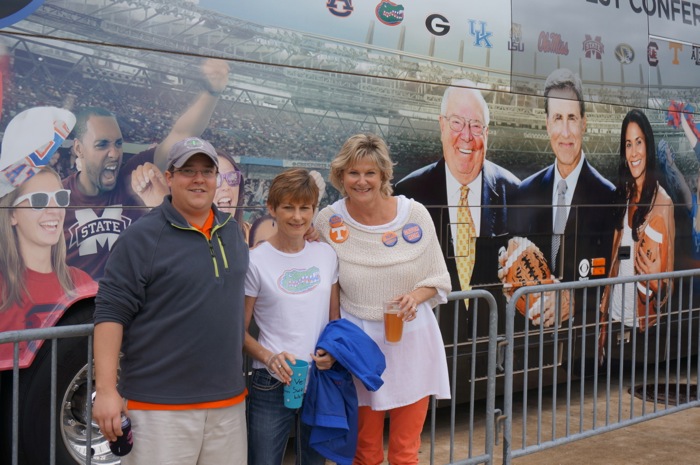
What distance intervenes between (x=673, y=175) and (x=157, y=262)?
6.28 metres

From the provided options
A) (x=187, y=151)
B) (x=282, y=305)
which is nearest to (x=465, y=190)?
(x=282, y=305)

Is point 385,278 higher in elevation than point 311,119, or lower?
lower

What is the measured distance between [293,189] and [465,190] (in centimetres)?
288

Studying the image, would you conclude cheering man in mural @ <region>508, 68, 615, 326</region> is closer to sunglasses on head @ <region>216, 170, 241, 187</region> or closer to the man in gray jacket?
sunglasses on head @ <region>216, 170, 241, 187</region>

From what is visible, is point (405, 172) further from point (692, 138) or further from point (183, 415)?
point (692, 138)

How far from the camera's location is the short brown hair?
3400 mm

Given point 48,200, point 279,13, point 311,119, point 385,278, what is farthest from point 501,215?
point 48,200

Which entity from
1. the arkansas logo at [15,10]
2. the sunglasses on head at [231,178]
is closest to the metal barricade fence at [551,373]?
the sunglasses on head at [231,178]

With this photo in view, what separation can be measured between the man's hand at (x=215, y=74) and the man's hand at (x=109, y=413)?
7.79 feet

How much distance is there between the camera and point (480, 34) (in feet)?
20.2

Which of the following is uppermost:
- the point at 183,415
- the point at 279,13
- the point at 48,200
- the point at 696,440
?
the point at 279,13

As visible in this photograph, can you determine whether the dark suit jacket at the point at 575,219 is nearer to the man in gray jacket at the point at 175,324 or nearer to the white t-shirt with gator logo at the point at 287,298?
the white t-shirt with gator logo at the point at 287,298

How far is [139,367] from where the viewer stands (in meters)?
3.03

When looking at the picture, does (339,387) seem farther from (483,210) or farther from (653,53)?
(653,53)
